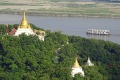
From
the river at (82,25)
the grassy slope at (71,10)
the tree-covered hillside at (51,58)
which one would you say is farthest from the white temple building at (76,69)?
the grassy slope at (71,10)

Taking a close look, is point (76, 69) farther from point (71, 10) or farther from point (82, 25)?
point (71, 10)

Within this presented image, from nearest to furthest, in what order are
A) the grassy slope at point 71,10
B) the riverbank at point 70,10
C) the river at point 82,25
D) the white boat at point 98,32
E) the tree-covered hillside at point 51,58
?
the tree-covered hillside at point 51,58
the river at point 82,25
the white boat at point 98,32
the riverbank at point 70,10
the grassy slope at point 71,10

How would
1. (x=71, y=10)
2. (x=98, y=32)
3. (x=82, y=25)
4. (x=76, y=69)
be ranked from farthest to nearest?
(x=71, y=10)
(x=82, y=25)
(x=98, y=32)
(x=76, y=69)

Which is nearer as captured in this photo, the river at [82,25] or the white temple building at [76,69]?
the white temple building at [76,69]

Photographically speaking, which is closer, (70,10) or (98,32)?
(98,32)

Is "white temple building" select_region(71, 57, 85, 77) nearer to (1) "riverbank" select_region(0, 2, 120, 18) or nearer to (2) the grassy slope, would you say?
(1) "riverbank" select_region(0, 2, 120, 18)

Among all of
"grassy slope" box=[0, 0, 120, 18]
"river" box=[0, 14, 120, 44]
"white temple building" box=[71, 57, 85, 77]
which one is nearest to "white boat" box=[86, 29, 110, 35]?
"river" box=[0, 14, 120, 44]

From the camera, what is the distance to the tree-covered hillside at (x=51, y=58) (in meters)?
23.5

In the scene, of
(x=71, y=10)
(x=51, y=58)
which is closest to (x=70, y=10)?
(x=71, y=10)

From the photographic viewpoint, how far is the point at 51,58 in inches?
1064

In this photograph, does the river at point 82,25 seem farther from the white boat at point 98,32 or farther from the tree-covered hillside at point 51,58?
the tree-covered hillside at point 51,58

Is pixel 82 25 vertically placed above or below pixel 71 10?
above

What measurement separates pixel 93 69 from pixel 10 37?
5139mm

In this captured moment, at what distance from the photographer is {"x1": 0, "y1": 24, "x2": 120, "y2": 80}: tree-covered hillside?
77.3 ft
